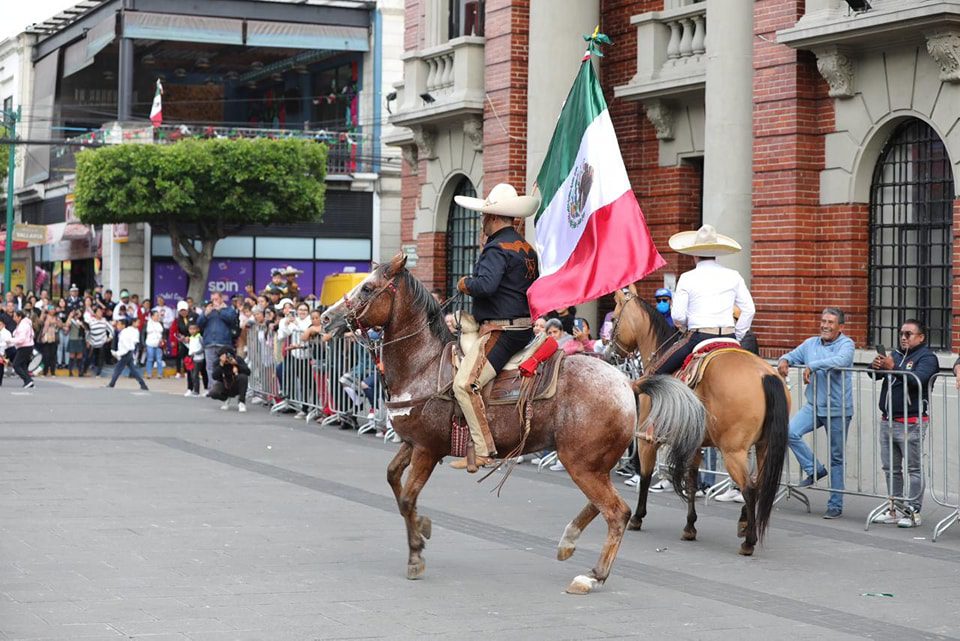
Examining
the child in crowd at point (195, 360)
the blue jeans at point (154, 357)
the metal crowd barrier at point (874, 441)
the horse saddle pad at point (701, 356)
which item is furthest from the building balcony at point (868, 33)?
the blue jeans at point (154, 357)

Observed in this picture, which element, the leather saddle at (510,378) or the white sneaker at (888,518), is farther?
the white sneaker at (888,518)

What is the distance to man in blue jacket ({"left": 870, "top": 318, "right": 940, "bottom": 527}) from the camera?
12141 mm

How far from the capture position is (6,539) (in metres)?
10.4

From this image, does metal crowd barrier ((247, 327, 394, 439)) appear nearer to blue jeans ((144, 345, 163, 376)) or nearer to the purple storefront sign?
blue jeans ((144, 345, 163, 376))

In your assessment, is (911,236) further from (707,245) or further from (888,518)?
(707,245)

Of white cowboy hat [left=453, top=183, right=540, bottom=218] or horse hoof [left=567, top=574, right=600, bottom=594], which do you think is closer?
horse hoof [left=567, top=574, right=600, bottom=594]

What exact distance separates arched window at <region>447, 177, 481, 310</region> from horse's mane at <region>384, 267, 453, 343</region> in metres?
14.7

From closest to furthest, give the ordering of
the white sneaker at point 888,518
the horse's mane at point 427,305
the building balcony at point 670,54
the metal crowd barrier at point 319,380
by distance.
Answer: the horse's mane at point 427,305
the white sneaker at point 888,518
the building balcony at point 670,54
the metal crowd barrier at point 319,380

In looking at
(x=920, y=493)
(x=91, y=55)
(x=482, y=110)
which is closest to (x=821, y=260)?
(x=920, y=493)

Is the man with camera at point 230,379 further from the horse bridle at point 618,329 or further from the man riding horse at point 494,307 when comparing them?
the man riding horse at point 494,307

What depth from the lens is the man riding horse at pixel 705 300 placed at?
11617 millimetres

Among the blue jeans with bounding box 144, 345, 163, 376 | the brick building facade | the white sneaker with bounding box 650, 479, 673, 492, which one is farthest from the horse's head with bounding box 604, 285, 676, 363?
the blue jeans with bounding box 144, 345, 163, 376

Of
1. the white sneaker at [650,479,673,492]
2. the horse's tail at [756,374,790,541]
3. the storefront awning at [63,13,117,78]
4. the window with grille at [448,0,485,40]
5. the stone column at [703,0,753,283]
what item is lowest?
the white sneaker at [650,479,673,492]

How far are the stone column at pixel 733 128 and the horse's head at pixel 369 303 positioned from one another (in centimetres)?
887
